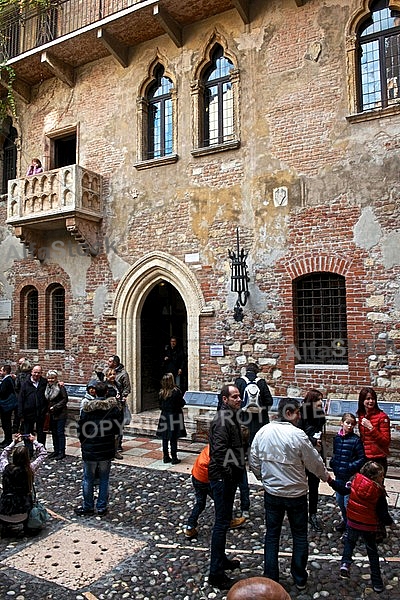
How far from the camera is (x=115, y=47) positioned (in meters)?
11.6

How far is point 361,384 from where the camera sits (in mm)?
8688

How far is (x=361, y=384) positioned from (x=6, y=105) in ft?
40.2

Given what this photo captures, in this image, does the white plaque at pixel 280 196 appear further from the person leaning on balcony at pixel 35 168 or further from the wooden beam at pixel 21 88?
the wooden beam at pixel 21 88

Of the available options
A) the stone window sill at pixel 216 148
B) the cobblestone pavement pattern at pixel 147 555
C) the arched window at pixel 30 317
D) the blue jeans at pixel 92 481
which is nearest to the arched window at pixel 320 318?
the stone window sill at pixel 216 148

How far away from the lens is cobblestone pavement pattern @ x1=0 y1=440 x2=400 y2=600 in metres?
4.18

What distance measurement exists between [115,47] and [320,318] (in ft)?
26.8

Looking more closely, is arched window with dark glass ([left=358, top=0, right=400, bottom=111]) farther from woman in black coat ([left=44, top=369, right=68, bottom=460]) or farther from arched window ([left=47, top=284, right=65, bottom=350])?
arched window ([left=47, top=284, right=65, bottom=350])

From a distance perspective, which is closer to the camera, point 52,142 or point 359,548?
point 359,548

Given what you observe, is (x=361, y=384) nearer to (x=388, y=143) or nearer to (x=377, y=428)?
(x=377, y=428)

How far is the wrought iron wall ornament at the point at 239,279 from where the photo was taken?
385 inches

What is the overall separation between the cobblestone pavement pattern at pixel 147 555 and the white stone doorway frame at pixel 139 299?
460 centimetres

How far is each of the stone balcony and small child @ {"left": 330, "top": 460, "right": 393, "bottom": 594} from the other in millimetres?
9010

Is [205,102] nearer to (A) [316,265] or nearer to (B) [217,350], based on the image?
(A) [316,265]

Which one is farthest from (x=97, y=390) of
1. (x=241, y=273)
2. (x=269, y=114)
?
(x=269, y=114)
